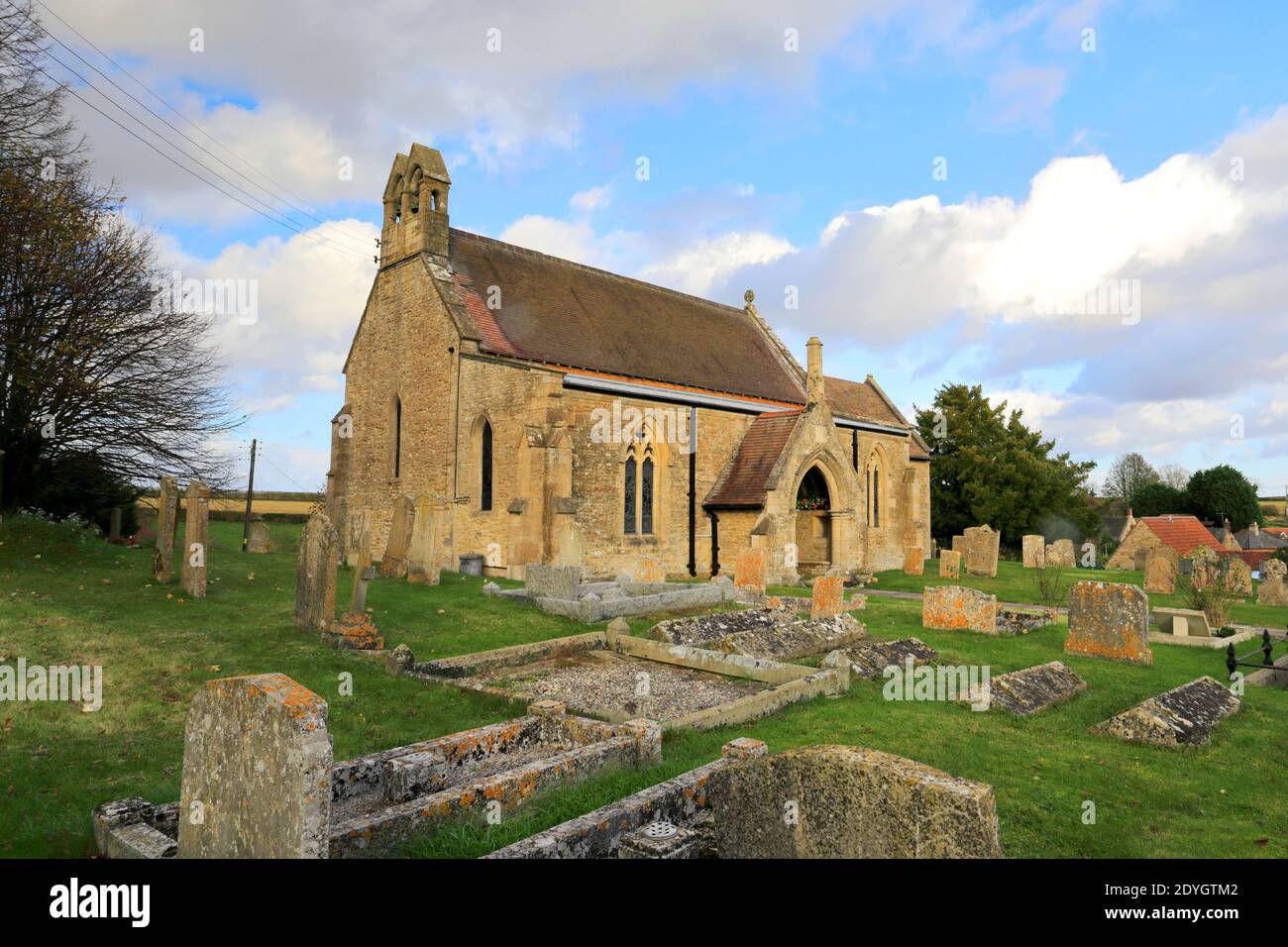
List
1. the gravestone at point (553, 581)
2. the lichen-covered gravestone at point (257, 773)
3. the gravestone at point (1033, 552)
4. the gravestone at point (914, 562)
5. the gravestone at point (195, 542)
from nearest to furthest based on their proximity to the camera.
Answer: the lichen-covered gravestone at point (257, 773) → the gravestone at point (195, 542) → the gravestone at point (553, 581) → the gravestone at point (914, 562) → the gravestone at point (1033, 552)

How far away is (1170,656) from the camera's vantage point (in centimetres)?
1153

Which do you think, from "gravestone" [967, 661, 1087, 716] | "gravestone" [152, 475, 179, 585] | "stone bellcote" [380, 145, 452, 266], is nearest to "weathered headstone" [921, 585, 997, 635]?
"gravestone" [967, 661, 1087, 716]

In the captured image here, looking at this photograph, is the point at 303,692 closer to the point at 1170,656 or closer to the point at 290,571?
the point at 1170,656

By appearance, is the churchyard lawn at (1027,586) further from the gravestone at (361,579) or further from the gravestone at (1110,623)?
the gravestone at (361,579)

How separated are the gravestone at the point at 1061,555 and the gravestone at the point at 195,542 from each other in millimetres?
30424

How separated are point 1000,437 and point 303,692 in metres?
46.5

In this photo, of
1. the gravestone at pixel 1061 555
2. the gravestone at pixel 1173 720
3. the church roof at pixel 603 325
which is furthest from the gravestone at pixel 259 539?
the gravestone at pixel 1061 555

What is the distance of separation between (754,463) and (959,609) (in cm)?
923

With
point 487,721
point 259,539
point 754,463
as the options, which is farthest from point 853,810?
point 259,539

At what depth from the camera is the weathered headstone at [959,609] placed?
13.3m

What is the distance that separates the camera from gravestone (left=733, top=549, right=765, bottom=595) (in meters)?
17.1

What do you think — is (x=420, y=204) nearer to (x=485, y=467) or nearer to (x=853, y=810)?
(x=485, y=467)

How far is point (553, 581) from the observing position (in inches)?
573

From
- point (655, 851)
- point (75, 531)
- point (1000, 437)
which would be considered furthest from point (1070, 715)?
point (1000, 437)
